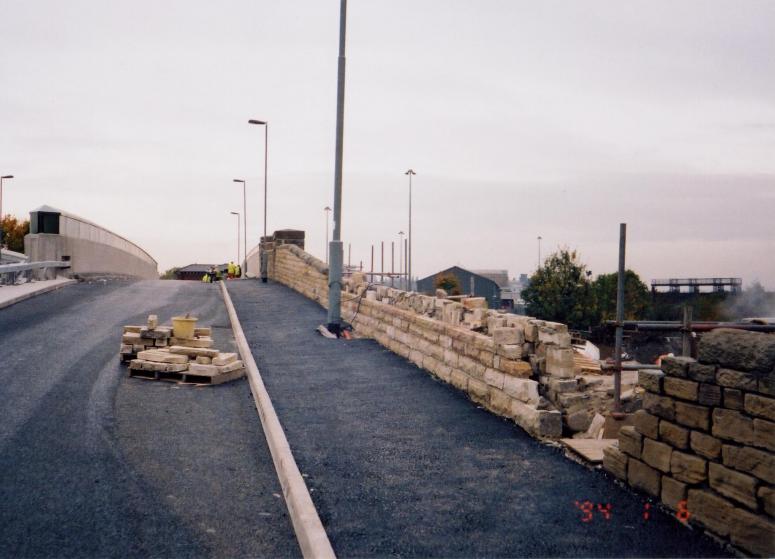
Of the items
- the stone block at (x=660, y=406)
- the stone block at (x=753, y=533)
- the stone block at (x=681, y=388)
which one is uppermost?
the stone block at (x=681, y=388)

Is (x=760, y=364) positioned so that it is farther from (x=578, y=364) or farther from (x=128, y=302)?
(x=128, y=302)

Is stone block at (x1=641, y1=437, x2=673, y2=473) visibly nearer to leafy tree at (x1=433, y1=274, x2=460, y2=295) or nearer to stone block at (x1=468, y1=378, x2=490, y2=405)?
stone block at (x1=468, y1=378, x2=490, y2=405)

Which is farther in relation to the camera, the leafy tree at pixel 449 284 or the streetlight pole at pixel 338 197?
the leafy tree at pixel 449 284

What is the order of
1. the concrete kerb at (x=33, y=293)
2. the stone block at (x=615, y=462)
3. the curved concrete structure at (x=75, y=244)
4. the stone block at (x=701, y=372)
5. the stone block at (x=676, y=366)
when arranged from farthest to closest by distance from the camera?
the curved concrete structure at (x=75, y=244) → the concrete kerb at (x=33, y=293) → the stone block at (x=615, y=462) → the stone block at (x=676, y=366) → the stone block at (x=701, y=372)

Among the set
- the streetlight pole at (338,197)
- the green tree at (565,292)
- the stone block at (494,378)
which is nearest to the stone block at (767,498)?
the stone block at (494,378)

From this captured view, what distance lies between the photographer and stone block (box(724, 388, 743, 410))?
4684mm

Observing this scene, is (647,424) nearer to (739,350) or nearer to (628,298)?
(739,350)

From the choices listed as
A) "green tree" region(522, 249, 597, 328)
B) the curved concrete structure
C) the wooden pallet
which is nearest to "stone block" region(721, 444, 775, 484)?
the wooden pallet

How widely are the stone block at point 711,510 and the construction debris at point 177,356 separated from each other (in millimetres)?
7563

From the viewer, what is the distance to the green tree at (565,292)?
58.5 meters

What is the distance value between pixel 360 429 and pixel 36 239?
22.6 meters

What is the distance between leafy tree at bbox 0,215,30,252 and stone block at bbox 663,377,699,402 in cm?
8565

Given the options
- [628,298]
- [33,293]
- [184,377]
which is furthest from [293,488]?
[628,298]

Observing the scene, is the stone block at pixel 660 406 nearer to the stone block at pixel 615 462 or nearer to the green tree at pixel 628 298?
the stone block at pixel 615 462
